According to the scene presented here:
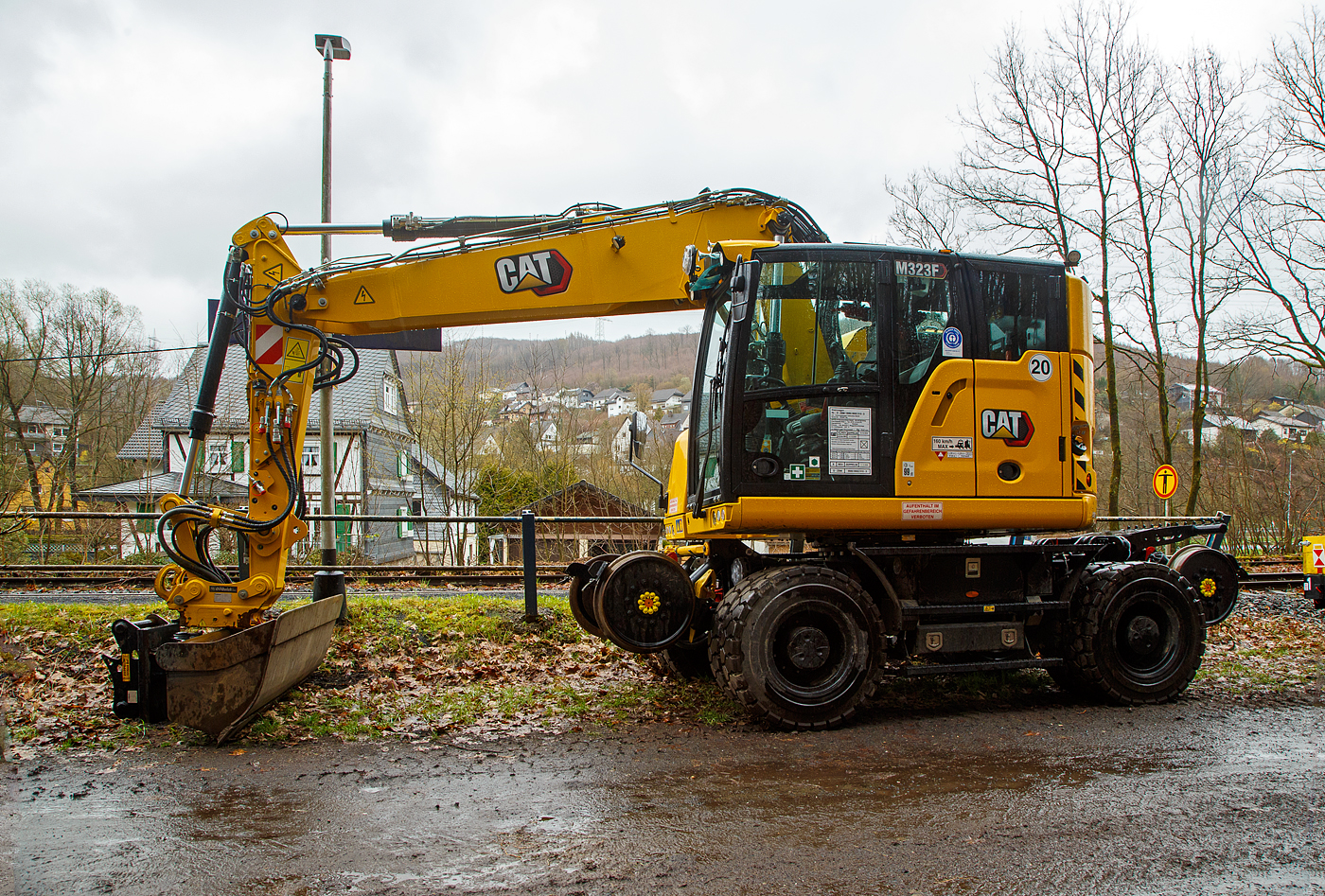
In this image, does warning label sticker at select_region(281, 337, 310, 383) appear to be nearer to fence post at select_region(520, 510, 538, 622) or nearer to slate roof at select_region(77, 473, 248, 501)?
fence post at select_region(520, 510, 538, 622)

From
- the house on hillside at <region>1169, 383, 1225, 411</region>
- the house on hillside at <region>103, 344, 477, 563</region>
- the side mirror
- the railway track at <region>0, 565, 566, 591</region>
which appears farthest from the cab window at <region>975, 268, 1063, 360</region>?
the house on hillside at <region>103, 344, 477, 563</region>

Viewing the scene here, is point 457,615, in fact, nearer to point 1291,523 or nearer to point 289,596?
point 289,596

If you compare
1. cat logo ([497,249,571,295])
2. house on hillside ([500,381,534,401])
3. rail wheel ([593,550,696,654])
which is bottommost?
rail wheel ([593,550,696,654])

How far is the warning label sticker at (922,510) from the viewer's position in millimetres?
5660

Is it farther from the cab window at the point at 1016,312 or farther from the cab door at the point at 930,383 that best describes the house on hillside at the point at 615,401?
the cab door at the point at 930,383

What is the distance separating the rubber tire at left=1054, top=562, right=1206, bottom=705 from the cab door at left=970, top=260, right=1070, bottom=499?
915 millimetres

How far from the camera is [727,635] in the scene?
545 centimetres

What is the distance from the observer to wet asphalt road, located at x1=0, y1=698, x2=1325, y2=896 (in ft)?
10.7

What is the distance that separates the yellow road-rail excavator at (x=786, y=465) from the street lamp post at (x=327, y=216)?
2.94 metres

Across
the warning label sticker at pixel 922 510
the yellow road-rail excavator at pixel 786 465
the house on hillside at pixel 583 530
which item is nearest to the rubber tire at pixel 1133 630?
the yellow road-rail excavator at pixel 786 465

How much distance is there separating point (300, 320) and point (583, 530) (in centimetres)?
1524

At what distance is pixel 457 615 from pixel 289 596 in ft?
12.5

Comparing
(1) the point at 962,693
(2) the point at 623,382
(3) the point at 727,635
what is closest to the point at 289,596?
(3) the point at 727,635

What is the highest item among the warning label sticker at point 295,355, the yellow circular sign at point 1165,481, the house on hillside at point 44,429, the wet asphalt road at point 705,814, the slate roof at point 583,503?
the house on hillside at point 44,429
